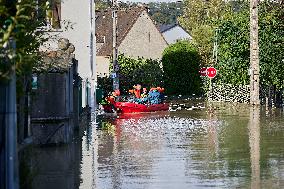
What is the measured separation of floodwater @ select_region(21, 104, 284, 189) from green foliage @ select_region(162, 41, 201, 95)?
38398 millimetres

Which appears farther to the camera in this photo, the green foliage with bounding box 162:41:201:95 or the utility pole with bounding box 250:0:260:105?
the green foliage with bounding box 162:41:201:95

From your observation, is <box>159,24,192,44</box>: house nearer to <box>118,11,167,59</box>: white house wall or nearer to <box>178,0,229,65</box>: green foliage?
<box>178,0,229,65</box>: green foliage

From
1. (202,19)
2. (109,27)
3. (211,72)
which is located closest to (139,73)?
(211,72)

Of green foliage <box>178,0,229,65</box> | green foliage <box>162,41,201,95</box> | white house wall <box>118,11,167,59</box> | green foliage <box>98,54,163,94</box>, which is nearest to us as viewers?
green foliage <box>98,54,163,94</box>

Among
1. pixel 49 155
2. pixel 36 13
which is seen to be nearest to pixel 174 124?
pixel 49 155

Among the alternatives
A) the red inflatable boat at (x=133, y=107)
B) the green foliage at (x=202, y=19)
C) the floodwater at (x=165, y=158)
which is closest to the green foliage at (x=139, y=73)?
the green foliage at (x=202, y=19)

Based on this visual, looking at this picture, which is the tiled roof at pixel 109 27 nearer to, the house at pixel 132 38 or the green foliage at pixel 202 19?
the house at pixel 132 38

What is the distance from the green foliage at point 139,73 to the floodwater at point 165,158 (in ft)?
104

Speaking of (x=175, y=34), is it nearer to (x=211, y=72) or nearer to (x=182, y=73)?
(x=182, y=73)

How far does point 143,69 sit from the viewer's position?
6612 centimetres

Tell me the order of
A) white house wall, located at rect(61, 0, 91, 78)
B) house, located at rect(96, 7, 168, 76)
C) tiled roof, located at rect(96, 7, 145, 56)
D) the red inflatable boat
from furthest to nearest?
tiled roof, located at rect(96, 7, 145, 56) → house, located at rect(96, 7, 168, 76) → white house wall, located at rect(61, 0, 91, 78) → the red inflatable boat

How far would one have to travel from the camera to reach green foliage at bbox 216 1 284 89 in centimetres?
5053

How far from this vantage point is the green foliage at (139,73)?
210 ft

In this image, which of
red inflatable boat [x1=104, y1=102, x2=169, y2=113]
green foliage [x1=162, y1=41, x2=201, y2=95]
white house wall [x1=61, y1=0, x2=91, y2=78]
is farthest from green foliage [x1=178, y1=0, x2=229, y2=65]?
red inflatable boat [x1=104, y1=102, x2=169, y2=113]
